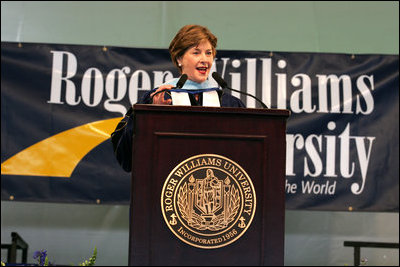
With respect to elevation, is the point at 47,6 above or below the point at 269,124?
above

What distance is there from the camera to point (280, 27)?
4.34m

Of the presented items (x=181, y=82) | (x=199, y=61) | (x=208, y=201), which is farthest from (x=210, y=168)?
(x=199, y=61)

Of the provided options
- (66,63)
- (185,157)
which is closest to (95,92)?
(66,63)

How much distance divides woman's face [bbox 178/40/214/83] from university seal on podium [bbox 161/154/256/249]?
1.91 feet

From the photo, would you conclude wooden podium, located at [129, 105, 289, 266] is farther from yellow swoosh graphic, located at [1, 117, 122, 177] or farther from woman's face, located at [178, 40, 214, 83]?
yellow swoosh graphic, located at [1, 117, 122, 177]

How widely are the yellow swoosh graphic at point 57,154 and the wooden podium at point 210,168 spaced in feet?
7.81

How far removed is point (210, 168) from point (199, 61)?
624mm

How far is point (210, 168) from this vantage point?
1555mm

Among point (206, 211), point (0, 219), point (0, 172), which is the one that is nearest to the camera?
point (206, 211)

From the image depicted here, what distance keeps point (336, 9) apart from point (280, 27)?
393 mm

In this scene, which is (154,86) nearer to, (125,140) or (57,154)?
(57,154)

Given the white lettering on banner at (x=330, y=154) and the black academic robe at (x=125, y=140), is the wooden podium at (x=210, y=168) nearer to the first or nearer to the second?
the black academic robe at (x=125, y=140)

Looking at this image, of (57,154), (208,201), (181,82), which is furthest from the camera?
(57,154)

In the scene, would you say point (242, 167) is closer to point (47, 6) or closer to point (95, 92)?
point (95, 92)
